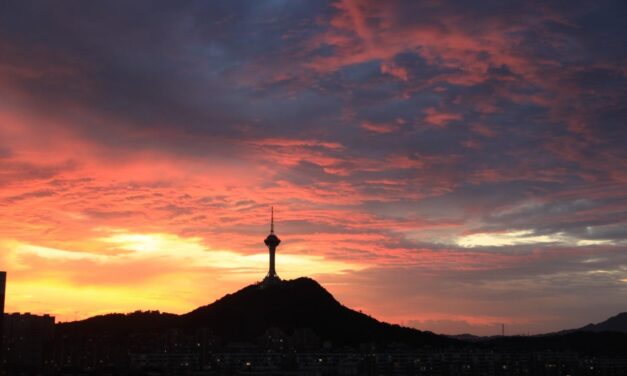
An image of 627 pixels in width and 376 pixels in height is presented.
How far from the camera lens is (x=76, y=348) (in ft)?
604

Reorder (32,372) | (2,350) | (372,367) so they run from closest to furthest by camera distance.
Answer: (32,372) < (2,350) < (372,367)

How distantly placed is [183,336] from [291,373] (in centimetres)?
4366

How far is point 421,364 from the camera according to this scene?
645ft

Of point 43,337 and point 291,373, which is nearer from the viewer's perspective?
point 291,373

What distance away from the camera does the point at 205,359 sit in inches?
7205

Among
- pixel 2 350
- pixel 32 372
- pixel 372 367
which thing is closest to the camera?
pixel 32 372

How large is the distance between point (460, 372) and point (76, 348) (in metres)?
93.8

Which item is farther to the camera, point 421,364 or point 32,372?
point 421,364

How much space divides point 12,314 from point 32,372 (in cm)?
3870

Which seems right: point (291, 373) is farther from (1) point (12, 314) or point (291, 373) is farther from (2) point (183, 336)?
(1) point (12, 314)

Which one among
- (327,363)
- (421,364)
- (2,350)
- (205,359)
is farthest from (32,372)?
(421,364)

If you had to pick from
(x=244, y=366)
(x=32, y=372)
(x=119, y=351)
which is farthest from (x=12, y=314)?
(x=244, y=366)

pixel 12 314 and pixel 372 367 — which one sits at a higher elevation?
pixel 12 314

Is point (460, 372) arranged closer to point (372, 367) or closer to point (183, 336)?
point (372, 367)
